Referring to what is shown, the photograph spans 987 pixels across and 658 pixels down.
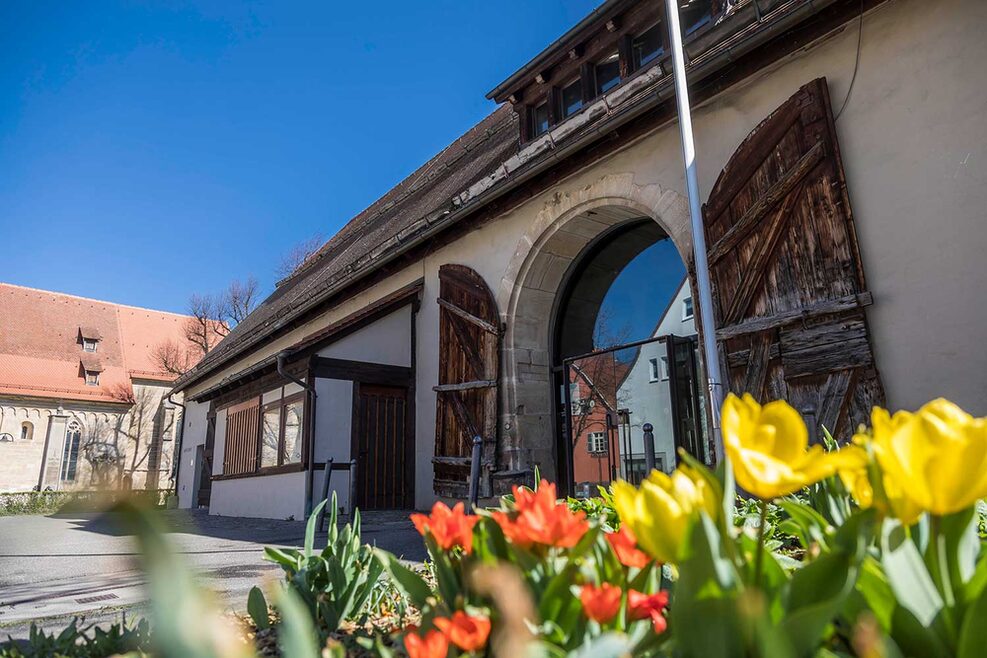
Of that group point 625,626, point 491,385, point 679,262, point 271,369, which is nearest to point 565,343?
point 491,385

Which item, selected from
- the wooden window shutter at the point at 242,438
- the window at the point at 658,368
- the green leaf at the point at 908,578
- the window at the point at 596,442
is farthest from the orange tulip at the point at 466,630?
the wooden window shutter at the point at 242,438

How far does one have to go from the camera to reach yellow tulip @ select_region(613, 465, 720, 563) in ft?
2.28

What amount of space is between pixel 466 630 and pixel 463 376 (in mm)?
7477

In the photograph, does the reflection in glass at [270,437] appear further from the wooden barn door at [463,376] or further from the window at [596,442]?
the window at [596,442]

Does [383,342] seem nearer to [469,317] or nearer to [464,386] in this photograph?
[469,317]

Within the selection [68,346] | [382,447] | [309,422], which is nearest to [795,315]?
[382,447]

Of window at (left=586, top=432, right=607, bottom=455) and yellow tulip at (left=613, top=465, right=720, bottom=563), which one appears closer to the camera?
yellow tulip at (left=613, top=465, right=720, bottom=563)

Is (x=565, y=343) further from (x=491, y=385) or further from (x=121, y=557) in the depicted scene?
(x=121, y=557)

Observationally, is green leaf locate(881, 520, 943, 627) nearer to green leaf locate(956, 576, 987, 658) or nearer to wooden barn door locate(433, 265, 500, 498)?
green leaf locate(956, 576, 987, 658)

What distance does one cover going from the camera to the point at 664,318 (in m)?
7.00

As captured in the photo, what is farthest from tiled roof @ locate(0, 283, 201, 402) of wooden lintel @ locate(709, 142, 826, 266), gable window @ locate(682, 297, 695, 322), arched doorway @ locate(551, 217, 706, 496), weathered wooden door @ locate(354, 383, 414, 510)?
wooden lintel @ locate(709, 142, 826, 266)

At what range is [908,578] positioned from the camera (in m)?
0.70

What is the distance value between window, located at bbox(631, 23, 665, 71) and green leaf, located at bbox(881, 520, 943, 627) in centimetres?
676

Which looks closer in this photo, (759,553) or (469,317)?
(759,553)
